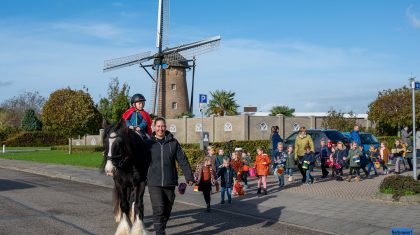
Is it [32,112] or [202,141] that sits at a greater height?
[32,112]

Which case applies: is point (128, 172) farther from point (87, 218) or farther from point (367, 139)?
point (367, 139)

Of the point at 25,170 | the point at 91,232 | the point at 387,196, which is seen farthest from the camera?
the point at 25,170

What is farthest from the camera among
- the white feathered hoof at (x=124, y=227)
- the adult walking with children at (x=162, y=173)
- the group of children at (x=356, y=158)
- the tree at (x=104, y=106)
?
the tree at (x=104, y=106)

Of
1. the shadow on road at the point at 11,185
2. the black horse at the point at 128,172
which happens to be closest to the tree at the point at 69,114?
the shadow on road at the point at 11,185

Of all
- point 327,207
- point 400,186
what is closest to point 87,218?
point 327,207

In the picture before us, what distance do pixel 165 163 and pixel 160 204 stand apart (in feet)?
2.07

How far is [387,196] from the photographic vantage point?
12.9 metres

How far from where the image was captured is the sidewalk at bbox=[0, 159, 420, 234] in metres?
10.0

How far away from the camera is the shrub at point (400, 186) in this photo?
12.6m

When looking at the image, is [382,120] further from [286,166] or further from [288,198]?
[288,198]

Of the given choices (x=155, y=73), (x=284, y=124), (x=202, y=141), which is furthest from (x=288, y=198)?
(x=155, y=73)

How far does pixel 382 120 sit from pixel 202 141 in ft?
91.7

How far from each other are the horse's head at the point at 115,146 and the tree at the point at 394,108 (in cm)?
4009

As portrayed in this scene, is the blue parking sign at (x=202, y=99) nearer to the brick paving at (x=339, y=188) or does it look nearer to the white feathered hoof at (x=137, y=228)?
the brick paving at (x=339, y=188)
